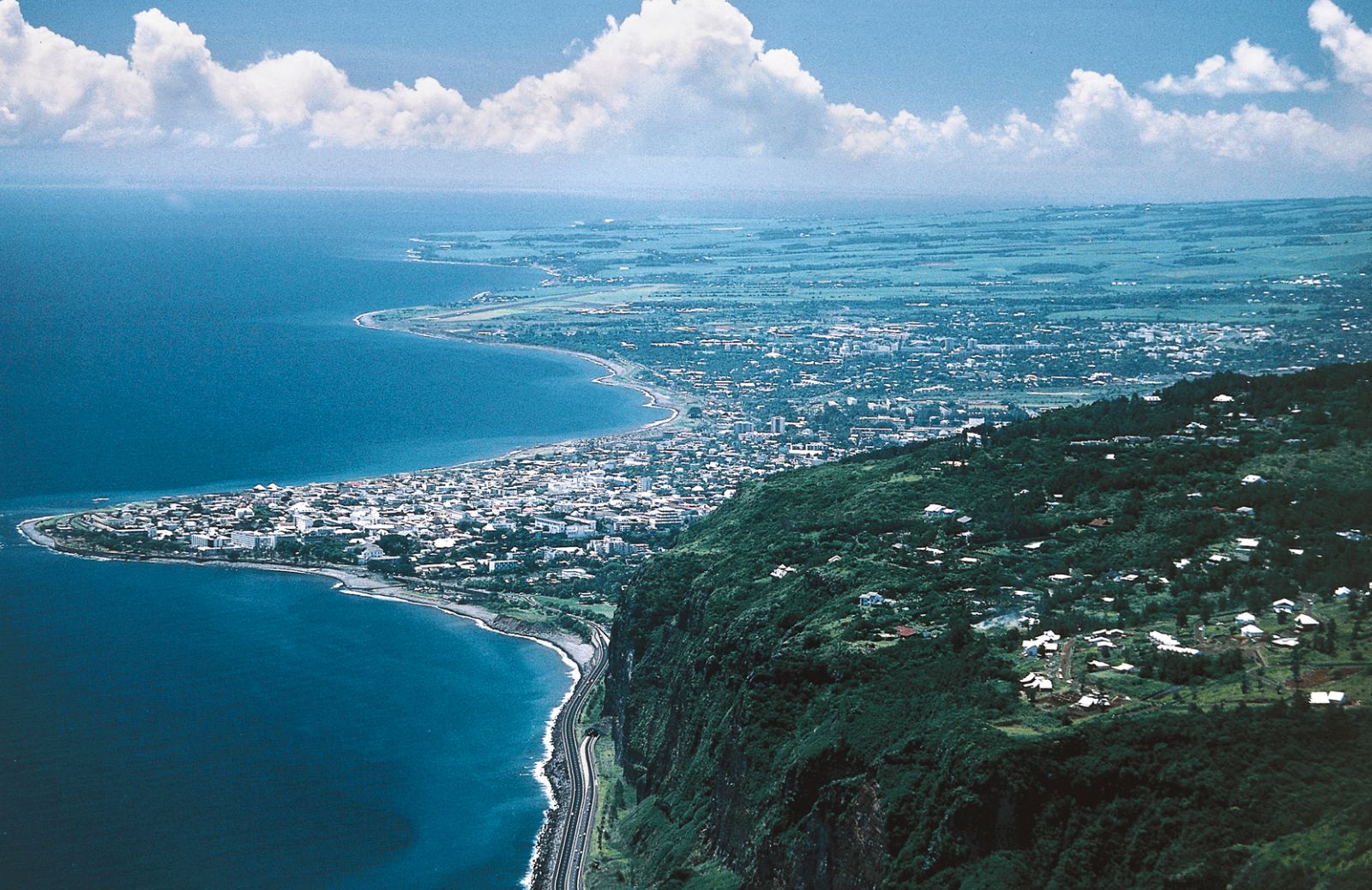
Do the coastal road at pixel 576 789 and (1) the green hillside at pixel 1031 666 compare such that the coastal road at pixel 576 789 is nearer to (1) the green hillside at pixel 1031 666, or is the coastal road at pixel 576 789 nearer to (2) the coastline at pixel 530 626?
(2) the coastline at pixel 530 626

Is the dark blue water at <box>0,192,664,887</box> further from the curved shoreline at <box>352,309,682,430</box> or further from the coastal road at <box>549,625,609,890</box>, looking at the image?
the curved shoreline at <box>352,309,682,430</box>

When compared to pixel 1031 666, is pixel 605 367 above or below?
below

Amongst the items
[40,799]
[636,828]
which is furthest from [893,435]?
[40,799]

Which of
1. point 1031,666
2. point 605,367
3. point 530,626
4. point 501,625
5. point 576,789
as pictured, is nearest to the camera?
point 1031,666

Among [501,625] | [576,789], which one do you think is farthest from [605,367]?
[576,789]

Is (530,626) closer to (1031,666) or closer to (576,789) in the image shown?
(576,789)

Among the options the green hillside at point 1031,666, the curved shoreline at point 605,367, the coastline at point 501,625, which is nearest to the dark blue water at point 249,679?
the coastline at point 501,625
